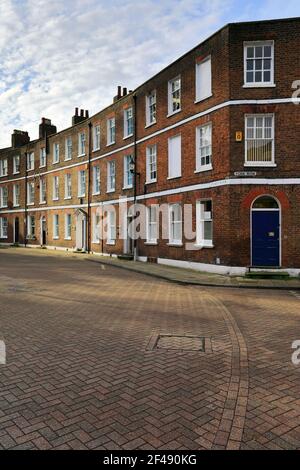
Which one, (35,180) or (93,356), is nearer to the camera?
(93,356)

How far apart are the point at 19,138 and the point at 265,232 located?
35.8 metres

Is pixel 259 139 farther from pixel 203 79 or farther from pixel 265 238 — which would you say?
pixel 203 79

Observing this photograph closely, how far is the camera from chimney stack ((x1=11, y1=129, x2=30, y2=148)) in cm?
4350

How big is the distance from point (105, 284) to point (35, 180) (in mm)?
27708

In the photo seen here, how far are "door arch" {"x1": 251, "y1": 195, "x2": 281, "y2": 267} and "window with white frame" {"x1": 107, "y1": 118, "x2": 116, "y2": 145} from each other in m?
14.0

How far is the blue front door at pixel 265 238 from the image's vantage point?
16.0 metres

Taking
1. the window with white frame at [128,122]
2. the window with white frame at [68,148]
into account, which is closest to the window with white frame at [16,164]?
the window with white frame at [68,148]

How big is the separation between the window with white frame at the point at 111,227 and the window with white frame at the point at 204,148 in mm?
9851

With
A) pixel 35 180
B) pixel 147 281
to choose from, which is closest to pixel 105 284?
pixel 147 281

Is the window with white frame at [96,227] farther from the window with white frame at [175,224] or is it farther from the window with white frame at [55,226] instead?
the window with white frame at [175,224]

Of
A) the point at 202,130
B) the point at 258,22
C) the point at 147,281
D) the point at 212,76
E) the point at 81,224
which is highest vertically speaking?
the point at 258,22

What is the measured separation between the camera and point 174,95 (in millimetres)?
20344

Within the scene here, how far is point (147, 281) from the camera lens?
15078 mm

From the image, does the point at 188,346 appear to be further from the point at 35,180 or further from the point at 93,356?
the point at 35,180
